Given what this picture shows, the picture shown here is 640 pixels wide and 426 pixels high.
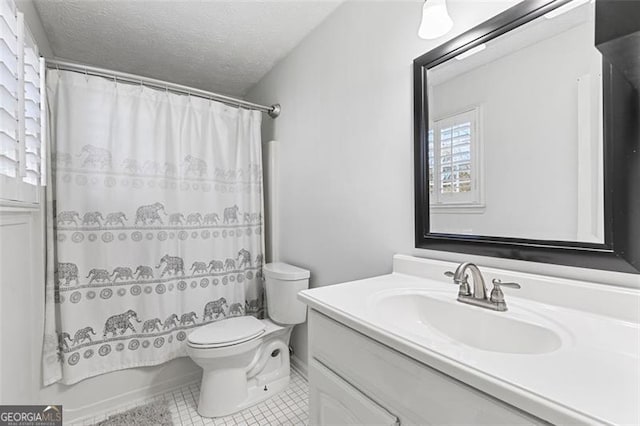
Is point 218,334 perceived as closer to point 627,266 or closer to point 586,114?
point 627,266

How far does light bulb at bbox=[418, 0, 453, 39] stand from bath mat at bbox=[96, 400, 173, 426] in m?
2.21

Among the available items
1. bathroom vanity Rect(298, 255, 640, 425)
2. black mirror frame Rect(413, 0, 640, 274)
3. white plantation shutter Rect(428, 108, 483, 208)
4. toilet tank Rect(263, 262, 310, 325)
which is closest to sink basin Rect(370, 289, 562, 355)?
bathroom vanity Rect(298, 255, 640, 425)

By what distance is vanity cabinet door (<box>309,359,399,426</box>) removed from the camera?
0.74m

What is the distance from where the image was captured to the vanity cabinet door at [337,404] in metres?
0.74

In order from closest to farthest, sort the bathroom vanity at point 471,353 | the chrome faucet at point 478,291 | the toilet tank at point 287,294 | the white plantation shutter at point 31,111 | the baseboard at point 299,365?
the bathroom vanity at point 471,353 → the chrome faucet at point 478,291 → the white plantation shutter at point 31,111 → the toilet tank at point 287,294 → the baseboard at point 299,365

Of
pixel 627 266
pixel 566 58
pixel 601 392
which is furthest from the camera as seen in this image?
pixel 566 58

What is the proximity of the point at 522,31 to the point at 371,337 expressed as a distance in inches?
41.1

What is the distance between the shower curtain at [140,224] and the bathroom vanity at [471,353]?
1.23 m

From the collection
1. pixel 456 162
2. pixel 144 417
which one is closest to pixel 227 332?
pixel 144 417

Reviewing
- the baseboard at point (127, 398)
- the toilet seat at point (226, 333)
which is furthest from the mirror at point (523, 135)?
the baseboard at point (127, 398)

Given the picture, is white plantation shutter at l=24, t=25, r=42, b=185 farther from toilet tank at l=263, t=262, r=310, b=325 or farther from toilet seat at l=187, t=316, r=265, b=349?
toilet tank at l=263, t=262, r=310, b=325

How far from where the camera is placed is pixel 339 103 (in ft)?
5.36

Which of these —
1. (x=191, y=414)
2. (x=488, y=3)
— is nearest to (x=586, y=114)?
(x=488, y=3)

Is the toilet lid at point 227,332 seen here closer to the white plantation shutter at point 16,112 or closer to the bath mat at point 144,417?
the bath mat at point 144,417
